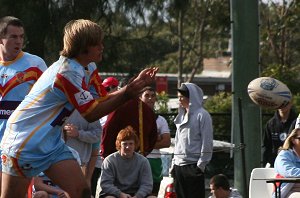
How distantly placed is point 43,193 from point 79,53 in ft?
9.51

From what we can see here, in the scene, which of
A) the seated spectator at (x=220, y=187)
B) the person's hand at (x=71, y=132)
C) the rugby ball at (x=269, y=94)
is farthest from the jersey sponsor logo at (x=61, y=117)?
the rugby ball at (x=269, y=94)

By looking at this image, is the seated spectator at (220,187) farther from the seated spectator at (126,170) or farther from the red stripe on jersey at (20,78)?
the red stripe on jersey at (20,78)

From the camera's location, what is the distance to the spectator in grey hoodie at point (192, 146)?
1206 centimetres

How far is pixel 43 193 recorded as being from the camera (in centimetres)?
997

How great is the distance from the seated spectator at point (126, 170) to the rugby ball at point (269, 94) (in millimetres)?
1816

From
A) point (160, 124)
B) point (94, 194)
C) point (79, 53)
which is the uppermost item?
point (79, 53)

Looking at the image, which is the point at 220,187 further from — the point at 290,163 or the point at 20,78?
the point at 20,78

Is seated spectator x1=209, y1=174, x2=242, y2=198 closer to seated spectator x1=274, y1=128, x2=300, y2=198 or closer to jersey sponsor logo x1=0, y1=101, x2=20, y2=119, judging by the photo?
seated spectator x1=274, y1=128, x2=300, y2=198

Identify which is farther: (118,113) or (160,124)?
(160,124)

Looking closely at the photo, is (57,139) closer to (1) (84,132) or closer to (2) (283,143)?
(1) (84,132)

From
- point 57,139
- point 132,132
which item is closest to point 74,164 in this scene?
point 57,139

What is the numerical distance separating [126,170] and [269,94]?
209cm

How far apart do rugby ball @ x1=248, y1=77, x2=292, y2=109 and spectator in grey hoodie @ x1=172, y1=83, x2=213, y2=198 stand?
0.66 metres

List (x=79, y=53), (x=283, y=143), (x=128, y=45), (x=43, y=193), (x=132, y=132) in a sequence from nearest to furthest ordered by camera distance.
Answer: (x=79, y=53)
(x=43, y=193)
(x=132, y=132)
(x=283, y=143)
(x=128, y=45)
